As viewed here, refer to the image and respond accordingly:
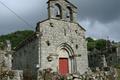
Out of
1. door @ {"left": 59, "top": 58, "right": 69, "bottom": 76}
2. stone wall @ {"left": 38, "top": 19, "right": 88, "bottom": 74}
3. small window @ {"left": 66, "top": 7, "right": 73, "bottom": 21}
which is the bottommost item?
door @ {"left": 59, "top": 58, "right": 69, "bottom": 76}

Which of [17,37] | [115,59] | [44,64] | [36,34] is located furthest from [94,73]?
[17,37]

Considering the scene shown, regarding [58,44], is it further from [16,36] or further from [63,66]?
[16,36]

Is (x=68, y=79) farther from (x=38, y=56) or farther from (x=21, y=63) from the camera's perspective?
(x=21, y=63)

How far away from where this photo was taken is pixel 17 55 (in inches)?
1425

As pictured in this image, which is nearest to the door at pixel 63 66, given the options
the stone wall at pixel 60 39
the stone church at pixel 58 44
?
the stone church at pixel 58 44

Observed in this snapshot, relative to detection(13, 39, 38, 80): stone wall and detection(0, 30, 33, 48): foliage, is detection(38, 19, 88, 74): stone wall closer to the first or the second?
detection(13, 39, 38, 80): stone wall

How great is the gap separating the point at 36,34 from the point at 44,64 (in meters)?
3.20

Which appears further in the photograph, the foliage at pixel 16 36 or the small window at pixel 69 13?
the foliage at pixel 16 36

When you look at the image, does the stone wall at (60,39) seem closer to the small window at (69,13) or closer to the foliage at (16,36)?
the small window at (69,13)

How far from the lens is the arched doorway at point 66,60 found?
1212 inches

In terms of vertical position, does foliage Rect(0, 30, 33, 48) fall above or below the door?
above

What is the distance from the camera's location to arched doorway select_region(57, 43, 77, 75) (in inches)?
1212

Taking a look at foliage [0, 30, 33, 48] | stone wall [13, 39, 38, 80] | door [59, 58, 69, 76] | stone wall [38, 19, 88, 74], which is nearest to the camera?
stone wall [13, 39, 38, 80]

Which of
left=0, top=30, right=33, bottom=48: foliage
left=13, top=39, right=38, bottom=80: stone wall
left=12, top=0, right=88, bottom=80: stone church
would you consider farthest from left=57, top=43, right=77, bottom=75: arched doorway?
left=0, top=30, right=33, bottom=48: foliage
